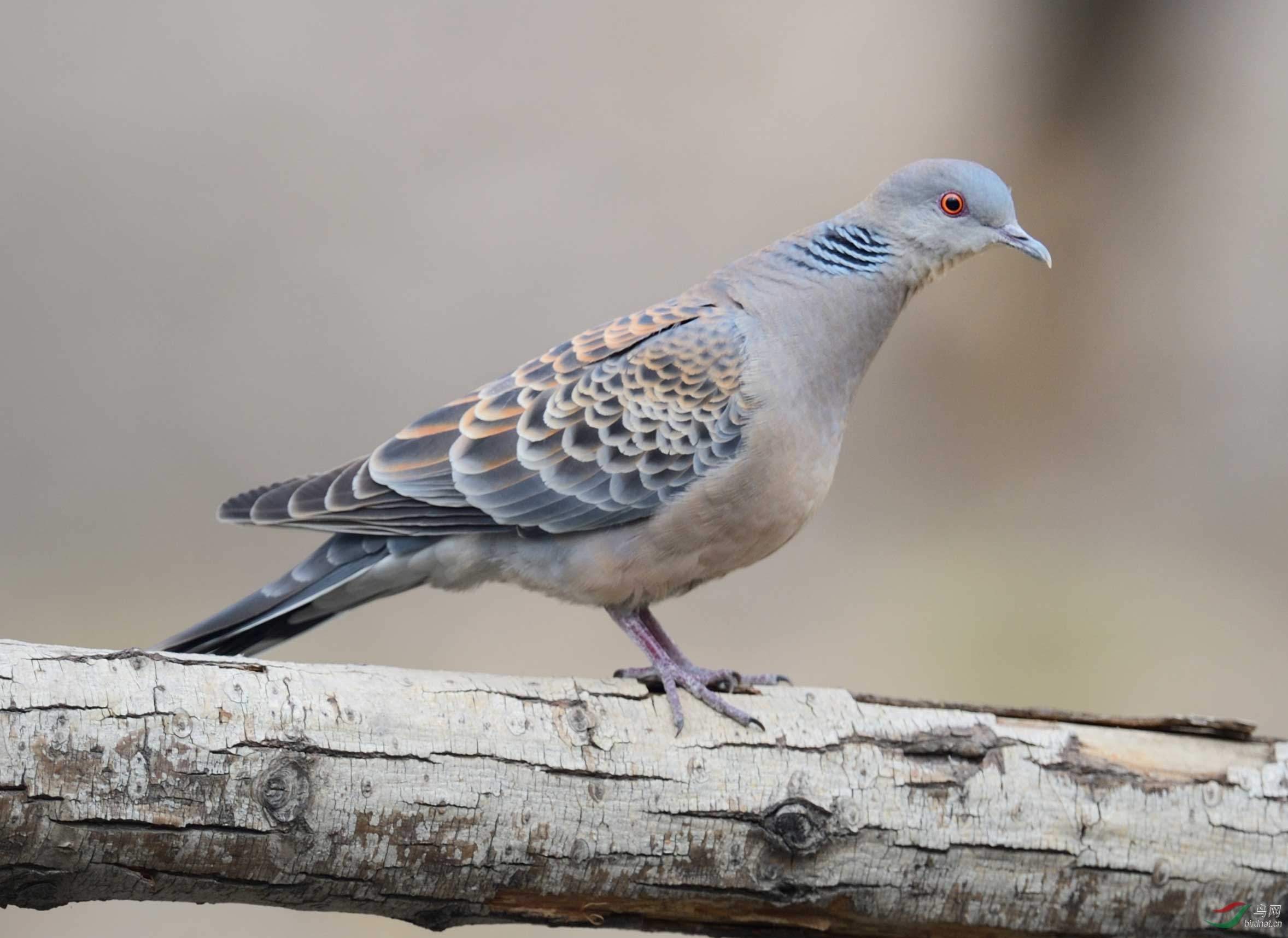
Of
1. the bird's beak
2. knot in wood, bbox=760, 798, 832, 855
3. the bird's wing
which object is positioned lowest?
knot in wood, bbox=760, 798, 832, 855

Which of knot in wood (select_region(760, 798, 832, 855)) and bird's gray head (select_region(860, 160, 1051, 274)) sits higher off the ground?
bird's gray head (select_region(860, 160, 1051, 274))

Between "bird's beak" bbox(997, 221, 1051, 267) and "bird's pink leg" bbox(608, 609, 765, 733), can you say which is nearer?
"bird's pink leg" bbox(608, 609, 765, 733)

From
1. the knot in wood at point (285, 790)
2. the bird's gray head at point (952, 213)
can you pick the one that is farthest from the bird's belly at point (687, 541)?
the knot in wood at point (285, 790)

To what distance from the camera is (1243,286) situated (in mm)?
6293

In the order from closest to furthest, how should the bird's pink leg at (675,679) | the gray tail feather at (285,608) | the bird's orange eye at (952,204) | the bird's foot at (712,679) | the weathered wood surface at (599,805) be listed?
the weathered wood surface at (599,805)
the bird's pink leg at (675,679)
the bird's foot at (712,679)
the gray tail feather at (285,608)
the bird's orange eye at (952,204)

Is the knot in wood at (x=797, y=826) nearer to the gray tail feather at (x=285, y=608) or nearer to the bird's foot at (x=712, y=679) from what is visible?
the bird's foot at (x=712, y=679)

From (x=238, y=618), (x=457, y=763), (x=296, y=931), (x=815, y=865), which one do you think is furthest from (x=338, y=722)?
(x=296, y=931)

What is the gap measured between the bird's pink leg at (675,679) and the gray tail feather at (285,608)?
64 centimetres

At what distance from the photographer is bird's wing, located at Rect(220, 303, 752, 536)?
9.18ft

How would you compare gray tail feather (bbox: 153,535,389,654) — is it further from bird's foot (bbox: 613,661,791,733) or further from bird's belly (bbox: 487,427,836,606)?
bird's foot (bbox: 613,661,791,733)

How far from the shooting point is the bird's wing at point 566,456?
2.80 meters

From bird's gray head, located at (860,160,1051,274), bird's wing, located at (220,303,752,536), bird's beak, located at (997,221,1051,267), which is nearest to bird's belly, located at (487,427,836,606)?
bird's wing, located at (220,303,752,536)

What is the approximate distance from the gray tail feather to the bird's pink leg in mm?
639

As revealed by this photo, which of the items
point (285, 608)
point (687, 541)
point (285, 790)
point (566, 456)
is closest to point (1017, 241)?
point (687, 541)
